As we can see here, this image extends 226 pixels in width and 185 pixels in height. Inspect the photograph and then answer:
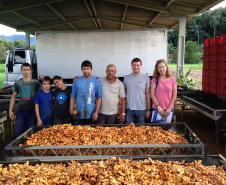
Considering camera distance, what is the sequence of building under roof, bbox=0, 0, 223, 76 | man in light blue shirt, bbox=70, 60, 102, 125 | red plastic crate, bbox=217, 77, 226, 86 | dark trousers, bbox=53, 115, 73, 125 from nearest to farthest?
1. man in light blue shirt, bbox=70, 60, 102, 125
2. dark trousers, bbox=53, 115, 73, 125
3. red plastic crate, bbox=217, 77, 226, 86
4. building under roof, bbox=0, 0, 223, 76

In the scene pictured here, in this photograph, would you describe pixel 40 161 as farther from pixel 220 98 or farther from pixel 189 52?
pixel 189 52

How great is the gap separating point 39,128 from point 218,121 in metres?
4.81

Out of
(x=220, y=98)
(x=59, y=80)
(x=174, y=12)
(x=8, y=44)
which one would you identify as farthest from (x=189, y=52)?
(x=8, y=44)

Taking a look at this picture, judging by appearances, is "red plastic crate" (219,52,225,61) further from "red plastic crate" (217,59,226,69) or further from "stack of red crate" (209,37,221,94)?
"stack of red crate" (209,37,221,94)

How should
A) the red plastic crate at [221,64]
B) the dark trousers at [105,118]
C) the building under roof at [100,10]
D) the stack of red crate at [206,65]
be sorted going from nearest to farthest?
the dark trousers at [105,118] → the red plastic crate at [221,64] → the stack of red crate at [206,65] → the building under roof at [100,10]

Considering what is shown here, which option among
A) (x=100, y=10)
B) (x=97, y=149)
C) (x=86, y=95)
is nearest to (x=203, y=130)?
(x=86, y=95)

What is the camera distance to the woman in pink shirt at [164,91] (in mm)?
4523

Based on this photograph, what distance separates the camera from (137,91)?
4746 mm

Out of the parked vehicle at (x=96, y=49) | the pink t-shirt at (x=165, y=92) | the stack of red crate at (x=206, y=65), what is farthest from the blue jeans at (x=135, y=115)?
the parked vehicle at (x=96, y=49)

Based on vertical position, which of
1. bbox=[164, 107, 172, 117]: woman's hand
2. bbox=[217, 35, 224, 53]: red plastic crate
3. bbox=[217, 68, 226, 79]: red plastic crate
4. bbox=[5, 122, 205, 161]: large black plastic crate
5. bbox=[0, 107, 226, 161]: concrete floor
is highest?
bbox=[217, 35, 224, 53]: red plastic crate

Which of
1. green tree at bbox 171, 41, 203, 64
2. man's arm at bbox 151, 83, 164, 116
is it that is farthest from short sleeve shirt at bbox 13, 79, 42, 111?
green tree at bbox 171, 41, 203, 64

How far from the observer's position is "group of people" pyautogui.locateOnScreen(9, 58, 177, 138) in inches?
181

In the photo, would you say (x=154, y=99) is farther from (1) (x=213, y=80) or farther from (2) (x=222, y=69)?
(1) (x=213, y=80)

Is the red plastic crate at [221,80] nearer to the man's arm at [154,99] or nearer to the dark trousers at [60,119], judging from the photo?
the man's arm at [154,99]
